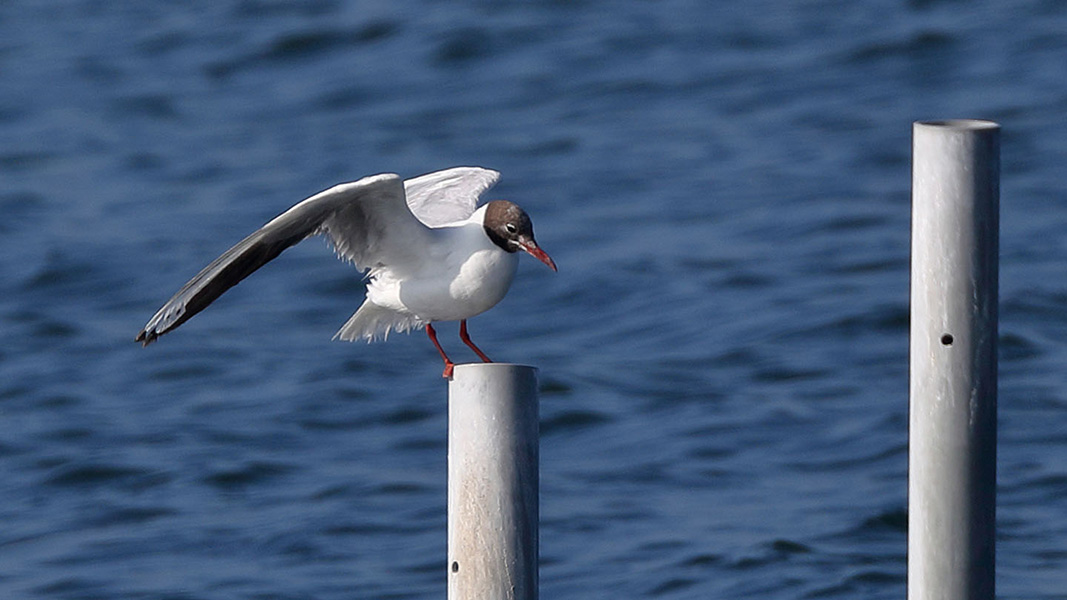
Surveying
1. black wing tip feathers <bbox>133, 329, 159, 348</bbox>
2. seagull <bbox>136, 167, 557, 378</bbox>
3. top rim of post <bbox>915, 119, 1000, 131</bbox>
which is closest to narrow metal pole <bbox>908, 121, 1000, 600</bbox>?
top rim of post <bbox>915, 119, 1000, 131</bbox>

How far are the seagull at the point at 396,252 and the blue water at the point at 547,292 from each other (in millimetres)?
3092

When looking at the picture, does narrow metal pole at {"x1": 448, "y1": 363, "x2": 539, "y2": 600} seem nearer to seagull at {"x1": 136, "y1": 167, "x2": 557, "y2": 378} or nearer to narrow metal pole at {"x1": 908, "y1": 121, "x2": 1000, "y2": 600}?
seagull at {"x1": 136, "y1": 167, "x2": 557, "y2": 378}

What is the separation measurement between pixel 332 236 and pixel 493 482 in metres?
1.58

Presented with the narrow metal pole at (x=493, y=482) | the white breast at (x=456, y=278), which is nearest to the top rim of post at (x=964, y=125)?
the narrow metal pole at (x=493, y=482)

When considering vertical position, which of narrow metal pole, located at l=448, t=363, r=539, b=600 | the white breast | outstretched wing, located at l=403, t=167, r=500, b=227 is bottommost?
narrow metal pole, located at l=448, t=363, r=539, b=600

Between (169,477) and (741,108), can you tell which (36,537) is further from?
(741,108)

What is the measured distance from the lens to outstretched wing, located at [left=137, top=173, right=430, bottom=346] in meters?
6.09

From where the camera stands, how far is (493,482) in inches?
209

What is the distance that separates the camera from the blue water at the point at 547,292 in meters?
10.0

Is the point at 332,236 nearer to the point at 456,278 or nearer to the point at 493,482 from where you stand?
the point at 456,278

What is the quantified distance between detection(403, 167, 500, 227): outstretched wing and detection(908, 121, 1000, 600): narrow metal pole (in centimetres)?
216

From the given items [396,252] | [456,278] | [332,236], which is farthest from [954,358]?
[332,236]

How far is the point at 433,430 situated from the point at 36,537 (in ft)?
8.24

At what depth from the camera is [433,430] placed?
38.5ft
